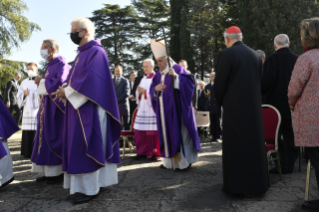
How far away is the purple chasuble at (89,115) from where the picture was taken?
143 inches

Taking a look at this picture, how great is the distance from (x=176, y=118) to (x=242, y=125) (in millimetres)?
1853

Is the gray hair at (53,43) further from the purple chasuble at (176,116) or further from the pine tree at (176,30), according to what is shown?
the pine tree at (176,30)

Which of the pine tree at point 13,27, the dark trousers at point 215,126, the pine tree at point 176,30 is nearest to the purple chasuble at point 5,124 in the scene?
the dark trousers at point 215,126

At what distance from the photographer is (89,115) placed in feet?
12.1

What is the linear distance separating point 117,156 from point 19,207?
1243 mm

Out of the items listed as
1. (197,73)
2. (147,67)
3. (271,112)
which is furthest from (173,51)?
(271,112)

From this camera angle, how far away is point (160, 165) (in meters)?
5.75

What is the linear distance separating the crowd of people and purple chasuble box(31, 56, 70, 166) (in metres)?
0.01

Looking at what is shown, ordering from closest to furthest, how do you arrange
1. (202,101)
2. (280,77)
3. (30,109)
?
1. (280,77)
2. (30,109)
3. (202,101)

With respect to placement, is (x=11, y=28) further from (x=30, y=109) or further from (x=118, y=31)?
(x=118, y=31)

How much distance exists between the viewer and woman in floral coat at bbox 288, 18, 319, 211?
3.11 meters

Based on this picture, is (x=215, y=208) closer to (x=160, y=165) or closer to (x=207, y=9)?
(x=160, y=165)

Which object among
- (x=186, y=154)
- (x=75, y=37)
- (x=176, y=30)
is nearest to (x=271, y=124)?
(x=186, y=154)

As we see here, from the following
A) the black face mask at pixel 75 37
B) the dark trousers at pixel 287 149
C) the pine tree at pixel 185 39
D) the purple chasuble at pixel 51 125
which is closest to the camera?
the black face mask at pixel 75 37
